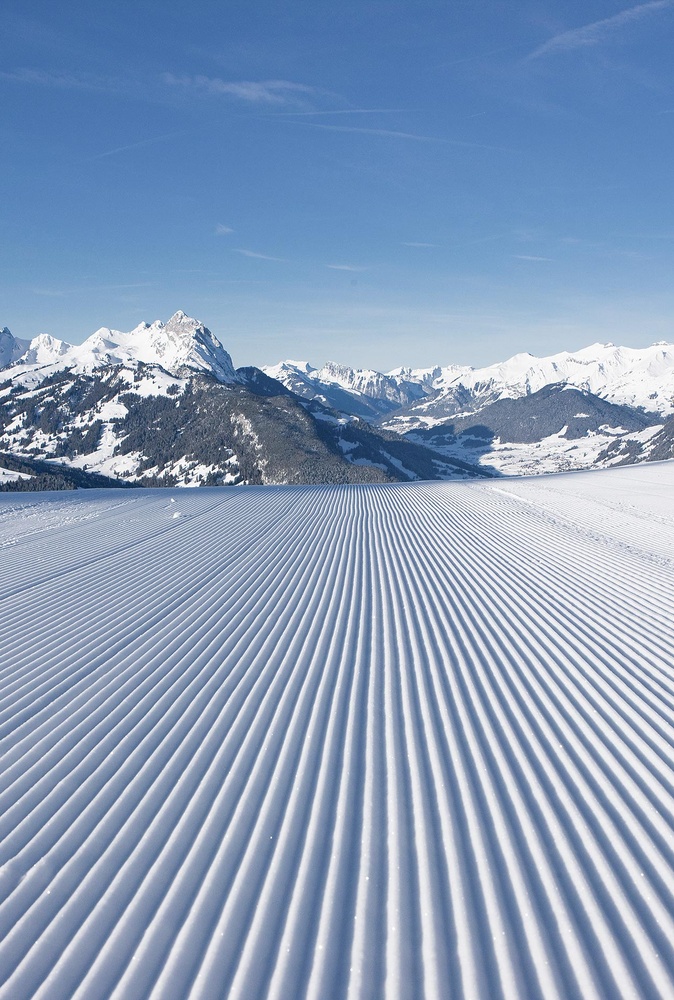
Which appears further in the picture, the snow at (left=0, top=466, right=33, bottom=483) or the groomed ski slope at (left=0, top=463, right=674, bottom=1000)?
the snow at (left=0, top=466, right=33, bottom=483)

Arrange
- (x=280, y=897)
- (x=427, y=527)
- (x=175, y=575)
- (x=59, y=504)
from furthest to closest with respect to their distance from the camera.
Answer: (x=59, y=504) < (x=427, y=527) < (x=175, y=575) < (x=280, y=897)

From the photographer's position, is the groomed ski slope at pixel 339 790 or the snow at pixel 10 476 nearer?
the groomed ski slope at pixel 339 790

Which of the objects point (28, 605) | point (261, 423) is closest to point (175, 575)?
point (28, 605)

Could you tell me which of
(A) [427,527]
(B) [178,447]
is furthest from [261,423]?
(A) [427,527]

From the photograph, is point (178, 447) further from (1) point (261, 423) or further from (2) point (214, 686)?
(2) point (214, 686)

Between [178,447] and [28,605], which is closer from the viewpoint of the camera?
[28,605]

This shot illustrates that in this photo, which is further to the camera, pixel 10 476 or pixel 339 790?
pixel 10 476

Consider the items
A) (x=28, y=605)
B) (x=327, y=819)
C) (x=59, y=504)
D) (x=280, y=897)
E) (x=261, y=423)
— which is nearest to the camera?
(x=280, y=897)

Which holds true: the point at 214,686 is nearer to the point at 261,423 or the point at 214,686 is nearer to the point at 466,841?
the point at 466,841
